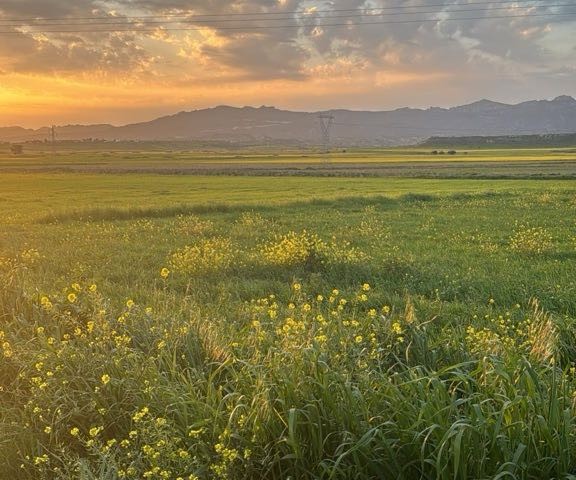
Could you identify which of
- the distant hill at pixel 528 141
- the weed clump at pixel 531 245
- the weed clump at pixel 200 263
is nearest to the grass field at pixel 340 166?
the weed clump at pixel 531 245

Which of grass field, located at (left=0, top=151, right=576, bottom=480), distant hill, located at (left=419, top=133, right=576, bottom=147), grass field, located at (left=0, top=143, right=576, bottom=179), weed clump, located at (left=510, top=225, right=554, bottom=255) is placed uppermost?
distant hill, located at (left=419, top=133, right=576, bottom=147)

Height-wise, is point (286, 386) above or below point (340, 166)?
below

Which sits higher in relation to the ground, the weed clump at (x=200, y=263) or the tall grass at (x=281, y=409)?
the tall grass at (x=281, y=409)

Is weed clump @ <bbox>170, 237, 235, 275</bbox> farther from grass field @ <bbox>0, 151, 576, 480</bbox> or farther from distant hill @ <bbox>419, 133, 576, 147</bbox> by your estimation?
distant hill @ <bbox>419, 133, 576, 147</bbox>

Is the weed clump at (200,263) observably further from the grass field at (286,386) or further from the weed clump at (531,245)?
the weed clump at (531,245)

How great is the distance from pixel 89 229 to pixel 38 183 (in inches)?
1442

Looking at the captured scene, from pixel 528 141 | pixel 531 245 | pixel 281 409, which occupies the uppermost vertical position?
pixel 528 141

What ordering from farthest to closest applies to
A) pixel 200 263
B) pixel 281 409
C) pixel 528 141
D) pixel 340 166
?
pixel 528 141 < pixel 340 166 < pixel 200 263 < pixel 281 409

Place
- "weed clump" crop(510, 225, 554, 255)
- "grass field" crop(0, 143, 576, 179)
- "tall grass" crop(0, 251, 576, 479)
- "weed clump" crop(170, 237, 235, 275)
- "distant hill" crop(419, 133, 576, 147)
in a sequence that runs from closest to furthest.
A: "tall grass" crop(0, 251, 576, 479), "weed clump" crop(170, 237, 235, 275), "weed clump" crop(510, 225, 554, 255), "grass field" crop(0, 143, 576, 179), "distant hill" crop(419, 133, 576, 147)

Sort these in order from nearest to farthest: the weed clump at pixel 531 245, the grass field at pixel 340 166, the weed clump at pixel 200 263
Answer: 1. the weed clump at pixel 200 263
2. the weed clump at pixel 531 245
3. the grass field at pixel 340 166

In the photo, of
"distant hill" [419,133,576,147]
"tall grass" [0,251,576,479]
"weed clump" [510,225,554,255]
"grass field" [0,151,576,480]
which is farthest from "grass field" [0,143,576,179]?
"distant hill" [419,133,576,147]

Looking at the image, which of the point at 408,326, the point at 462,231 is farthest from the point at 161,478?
the point at 462,231

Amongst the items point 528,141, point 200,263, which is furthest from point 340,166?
point 528,141

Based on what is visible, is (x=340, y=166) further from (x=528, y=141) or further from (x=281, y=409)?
(x=528, y=141)
